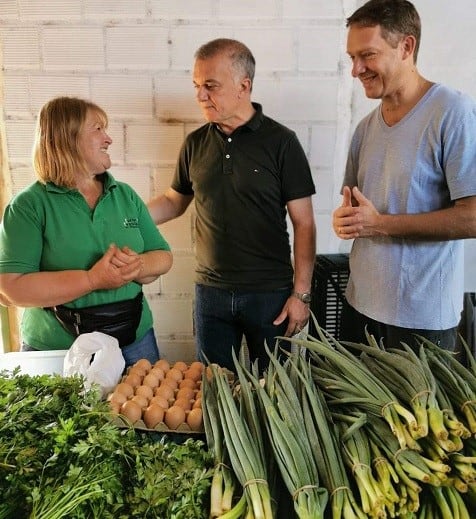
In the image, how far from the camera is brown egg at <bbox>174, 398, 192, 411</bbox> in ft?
3.85

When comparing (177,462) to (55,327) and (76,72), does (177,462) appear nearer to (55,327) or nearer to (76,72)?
(55,327)

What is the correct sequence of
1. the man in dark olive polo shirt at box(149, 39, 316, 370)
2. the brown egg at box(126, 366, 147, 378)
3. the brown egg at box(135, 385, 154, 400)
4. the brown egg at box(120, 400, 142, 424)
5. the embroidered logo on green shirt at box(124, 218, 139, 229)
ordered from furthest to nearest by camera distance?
the man in dark olive polo shirt at box(149, 39, 316, 370), the embroidered logo on green shirt at box(124, 218, 139, 229), the brown egg at box(126, 366, 147, 378), the brown egg at box(135, 385, 154, 400), the brown egg at box(120, 400, 142, 424)

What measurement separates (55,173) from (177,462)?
1107mm

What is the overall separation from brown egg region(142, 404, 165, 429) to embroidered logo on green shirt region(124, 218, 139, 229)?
32.5 inches

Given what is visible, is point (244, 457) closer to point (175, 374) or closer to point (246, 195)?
point (175, 374)

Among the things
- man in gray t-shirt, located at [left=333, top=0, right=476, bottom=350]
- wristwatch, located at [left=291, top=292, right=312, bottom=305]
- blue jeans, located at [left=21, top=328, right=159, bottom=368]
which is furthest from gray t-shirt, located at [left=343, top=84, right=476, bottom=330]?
blue jeans, located at [left=21, top=328, right=159, bottom=368]

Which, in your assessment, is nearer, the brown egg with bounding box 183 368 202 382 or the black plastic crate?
the brown egg with bounding box 183 368 202 382

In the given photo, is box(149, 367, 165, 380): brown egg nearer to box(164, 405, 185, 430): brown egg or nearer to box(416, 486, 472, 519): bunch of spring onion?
box(164, 405, 185, 430): brown egg

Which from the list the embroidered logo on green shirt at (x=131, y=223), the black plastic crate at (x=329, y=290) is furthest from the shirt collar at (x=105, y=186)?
the black plastic crate at (x=329, y=290)

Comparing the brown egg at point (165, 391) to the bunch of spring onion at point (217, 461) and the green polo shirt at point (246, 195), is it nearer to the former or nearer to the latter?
the bunch of spring onion at point (217, 461)

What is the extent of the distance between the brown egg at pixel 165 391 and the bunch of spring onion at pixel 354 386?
1.14 ft

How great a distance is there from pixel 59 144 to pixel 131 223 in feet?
1.20

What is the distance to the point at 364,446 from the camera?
3.20 feet

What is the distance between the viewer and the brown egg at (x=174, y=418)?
3.66 feet
